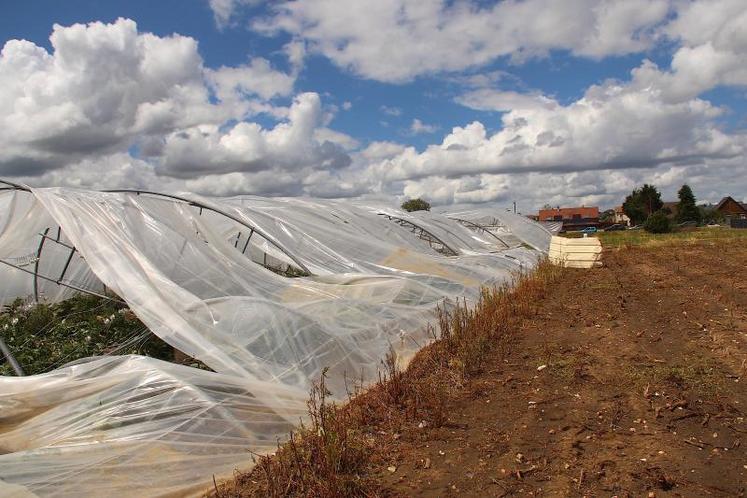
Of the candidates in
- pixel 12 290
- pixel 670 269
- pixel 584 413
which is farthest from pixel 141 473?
pixel 670 269

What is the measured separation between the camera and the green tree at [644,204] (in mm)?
56000

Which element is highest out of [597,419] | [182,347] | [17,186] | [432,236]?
[17,186]

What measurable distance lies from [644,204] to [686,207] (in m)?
5.83

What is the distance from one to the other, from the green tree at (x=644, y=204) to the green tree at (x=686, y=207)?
14.2 feet

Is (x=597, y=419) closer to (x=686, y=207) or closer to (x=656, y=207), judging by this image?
(x=686, y=207)

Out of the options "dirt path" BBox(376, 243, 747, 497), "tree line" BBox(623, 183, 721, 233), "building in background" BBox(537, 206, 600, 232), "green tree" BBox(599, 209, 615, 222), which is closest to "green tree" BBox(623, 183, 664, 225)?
"tree line" BBox(623, 183, 721, 233)

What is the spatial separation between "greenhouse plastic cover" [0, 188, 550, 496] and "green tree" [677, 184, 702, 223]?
1948 inches

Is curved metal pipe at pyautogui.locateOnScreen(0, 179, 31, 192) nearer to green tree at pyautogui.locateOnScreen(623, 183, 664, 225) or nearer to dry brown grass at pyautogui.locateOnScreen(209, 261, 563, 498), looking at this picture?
dry brown grass at pyautogui.locateOnScreen(209, 261, 563, 498)

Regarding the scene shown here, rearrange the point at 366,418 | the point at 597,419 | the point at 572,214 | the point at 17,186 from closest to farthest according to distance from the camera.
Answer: the point at 597,419 < the point at 366,418 < the point at 17,186 < the point at 572,214

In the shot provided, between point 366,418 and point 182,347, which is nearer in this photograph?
point 366,418

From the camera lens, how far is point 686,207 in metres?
51.1

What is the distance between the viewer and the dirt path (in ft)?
9.78

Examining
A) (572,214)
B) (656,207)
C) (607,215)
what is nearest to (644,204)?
(656,207)

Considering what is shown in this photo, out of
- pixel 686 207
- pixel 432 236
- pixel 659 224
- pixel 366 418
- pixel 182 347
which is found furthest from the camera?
pixel 686 207
